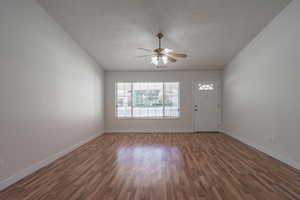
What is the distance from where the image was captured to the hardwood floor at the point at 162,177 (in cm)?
220

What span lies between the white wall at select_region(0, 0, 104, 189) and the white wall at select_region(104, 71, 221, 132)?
6.65 ft

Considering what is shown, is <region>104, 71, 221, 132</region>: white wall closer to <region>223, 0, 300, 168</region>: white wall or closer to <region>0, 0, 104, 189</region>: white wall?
<region>223, 0, 300, 168</region>: white wall

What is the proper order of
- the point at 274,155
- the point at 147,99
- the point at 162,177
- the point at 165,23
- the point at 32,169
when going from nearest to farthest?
the point at 162,177 → the point at 32,169 → the point at 274,155 → the point at 165,23 → the point at 147,99

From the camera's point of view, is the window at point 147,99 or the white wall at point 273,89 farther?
the window at point 147,99

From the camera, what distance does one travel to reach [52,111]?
11.4ft

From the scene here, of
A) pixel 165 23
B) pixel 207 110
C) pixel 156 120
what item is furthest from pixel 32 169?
pixel 207 110

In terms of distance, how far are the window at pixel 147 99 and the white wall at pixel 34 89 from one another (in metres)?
2.27

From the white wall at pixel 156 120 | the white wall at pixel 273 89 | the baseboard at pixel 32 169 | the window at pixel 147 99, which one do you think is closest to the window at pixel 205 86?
the white wall at pixel 156 120

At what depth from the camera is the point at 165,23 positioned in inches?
145

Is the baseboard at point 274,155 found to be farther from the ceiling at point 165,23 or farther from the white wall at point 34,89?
the white wall at point 34,89

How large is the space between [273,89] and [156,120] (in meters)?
4.06

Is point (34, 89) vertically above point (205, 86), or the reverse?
point (205, 86)

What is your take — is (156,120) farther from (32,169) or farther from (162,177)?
(32,169)

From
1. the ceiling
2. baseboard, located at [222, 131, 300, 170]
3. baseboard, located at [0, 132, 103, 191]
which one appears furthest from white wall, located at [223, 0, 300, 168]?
baseboard, located at [0, 132, 103, 191]
